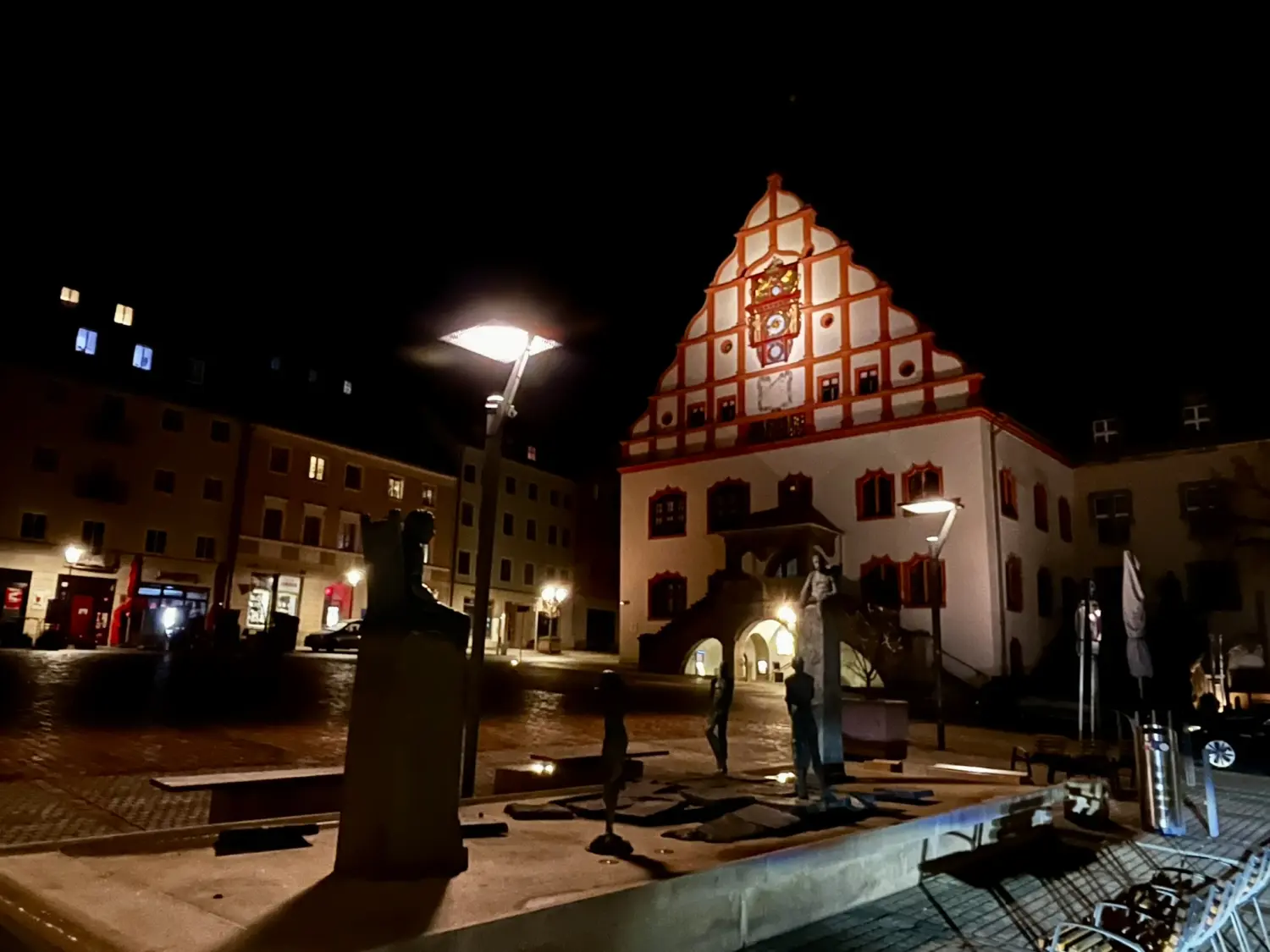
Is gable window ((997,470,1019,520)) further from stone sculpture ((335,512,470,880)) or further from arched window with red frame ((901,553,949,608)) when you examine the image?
stone sculpture ((335,512,470,880))

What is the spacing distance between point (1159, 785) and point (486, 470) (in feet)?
24.9

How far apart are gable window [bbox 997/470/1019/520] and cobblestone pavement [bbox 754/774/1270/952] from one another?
2048cm

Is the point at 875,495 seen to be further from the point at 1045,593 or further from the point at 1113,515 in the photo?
the point at 1113,515

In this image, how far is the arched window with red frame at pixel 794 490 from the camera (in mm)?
32562

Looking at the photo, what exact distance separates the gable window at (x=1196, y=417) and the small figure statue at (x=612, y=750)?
110 feet

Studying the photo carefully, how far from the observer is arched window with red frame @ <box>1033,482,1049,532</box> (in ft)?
105

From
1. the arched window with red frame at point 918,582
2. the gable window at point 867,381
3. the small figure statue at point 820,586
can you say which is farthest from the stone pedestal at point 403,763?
the gable window at point 867,381

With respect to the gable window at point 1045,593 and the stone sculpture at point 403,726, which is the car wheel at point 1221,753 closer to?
the stone sculpture at point 403,726

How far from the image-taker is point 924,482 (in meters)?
30.0

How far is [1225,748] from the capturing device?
1425cm

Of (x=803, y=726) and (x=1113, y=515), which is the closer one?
(x=803, y=726)

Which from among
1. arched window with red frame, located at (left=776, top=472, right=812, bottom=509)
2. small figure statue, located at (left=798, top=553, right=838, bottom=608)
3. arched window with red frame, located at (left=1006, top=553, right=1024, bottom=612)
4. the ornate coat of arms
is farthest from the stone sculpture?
the ornate coat of arms

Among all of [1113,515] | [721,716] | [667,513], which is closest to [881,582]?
[667,513]

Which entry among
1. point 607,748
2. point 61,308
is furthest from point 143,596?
point 607,748
